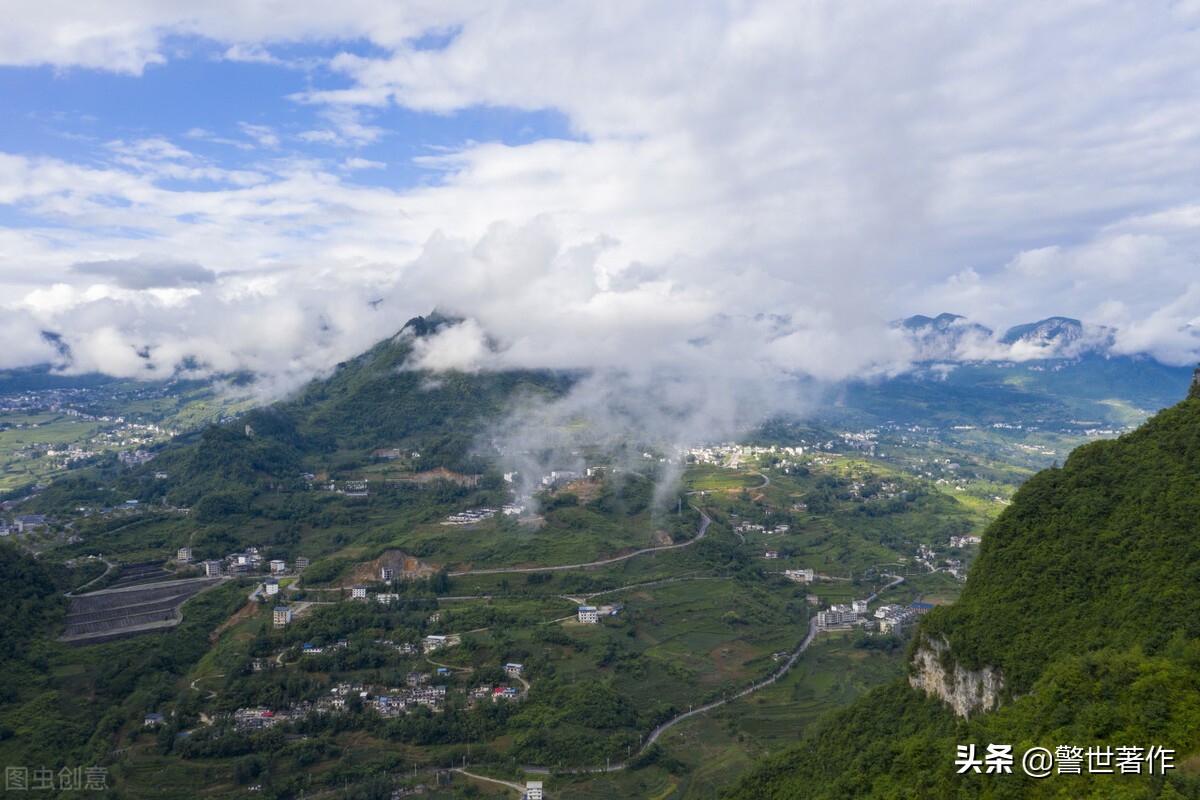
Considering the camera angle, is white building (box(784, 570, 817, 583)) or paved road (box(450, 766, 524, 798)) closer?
paved road (box(450, 766, 524, 798))

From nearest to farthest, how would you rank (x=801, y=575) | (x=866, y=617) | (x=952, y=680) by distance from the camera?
(x=952, y=680)
(x=866, y=617)
(x=801, y=575)

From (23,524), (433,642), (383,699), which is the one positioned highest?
(23,524)

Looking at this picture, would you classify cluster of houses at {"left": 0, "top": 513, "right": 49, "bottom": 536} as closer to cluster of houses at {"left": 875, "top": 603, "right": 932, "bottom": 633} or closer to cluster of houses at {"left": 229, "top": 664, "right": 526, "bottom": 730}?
cluster of houses at {"left": 229, "top": 664, "right": 526, "bottom": 730}

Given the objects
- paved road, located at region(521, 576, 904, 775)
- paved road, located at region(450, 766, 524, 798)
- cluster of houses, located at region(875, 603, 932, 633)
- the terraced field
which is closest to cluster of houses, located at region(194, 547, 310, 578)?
the terraced field

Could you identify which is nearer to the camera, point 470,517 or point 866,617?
point 866,617

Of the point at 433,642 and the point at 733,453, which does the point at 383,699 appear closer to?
the point at 433,642

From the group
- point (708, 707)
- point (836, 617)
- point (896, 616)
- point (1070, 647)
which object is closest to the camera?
point (1070, 647)

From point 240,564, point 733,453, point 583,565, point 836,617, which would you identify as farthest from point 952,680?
point 733,453

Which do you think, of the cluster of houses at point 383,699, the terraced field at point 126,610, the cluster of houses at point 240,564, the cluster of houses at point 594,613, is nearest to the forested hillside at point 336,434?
the cluster of houses at point 240,564
